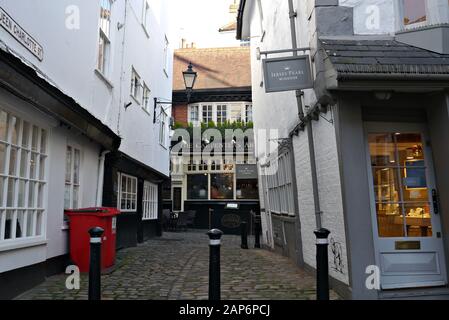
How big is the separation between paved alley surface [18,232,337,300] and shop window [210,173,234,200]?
416 inches

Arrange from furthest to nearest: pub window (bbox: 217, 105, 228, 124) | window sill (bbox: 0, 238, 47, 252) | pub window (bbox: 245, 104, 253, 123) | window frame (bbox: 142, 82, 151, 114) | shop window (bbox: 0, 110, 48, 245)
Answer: pub window (bbox: 217, 105, 228, 124), pub window (bbox: 245, 104, 253, 123), window frame (bbox: 142, 82, 151, 114), shop window (bbox: 0, 110, 48, 245), window sill (bbox: 0, 238, 47, 252)

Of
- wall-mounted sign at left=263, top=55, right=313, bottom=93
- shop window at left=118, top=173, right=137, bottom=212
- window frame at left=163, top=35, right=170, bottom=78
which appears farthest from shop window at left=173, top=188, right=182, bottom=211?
wall-mounted sign at left=263, top=55, right=313, bottom=93

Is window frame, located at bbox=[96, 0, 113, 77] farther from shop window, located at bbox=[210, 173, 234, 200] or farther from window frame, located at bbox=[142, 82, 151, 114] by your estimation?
shop window, located at bbox=[210, 173, 234, 200]

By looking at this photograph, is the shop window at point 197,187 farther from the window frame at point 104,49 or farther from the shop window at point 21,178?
the shop window at point 21,178

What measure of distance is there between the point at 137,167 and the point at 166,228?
8556mm

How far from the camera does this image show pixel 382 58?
5.09m

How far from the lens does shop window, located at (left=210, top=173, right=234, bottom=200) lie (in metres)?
20.0

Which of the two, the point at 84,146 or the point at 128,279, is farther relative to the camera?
the point at 84,146

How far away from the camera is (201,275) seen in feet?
22.9

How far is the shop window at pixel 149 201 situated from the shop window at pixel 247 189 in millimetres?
5533

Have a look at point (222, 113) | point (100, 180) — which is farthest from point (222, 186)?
point (100, 180)

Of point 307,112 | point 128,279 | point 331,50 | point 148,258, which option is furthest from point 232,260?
point 331,50

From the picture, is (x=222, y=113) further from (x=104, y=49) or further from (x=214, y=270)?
(x=214, y=270)
